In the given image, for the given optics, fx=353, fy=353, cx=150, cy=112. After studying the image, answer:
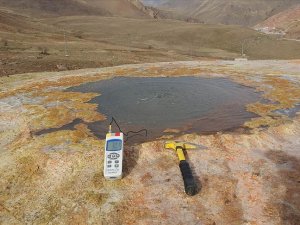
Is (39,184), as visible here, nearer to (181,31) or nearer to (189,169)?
(189,169)

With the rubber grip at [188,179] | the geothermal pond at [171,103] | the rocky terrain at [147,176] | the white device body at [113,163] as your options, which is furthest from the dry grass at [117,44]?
the rubber grip at [188,179]

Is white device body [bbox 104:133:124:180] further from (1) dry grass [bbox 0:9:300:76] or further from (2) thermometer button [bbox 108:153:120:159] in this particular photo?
(1) dry grass [bbox 0:9:300:76]

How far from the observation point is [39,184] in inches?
521

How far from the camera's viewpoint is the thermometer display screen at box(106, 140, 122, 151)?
530 inches

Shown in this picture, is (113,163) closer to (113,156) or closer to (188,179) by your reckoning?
(113,156)

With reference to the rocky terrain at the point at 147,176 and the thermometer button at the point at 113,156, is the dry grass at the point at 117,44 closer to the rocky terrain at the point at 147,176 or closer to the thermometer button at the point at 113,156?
the rocky terrain at the point at 147,176

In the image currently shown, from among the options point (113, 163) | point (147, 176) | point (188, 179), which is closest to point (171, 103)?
point (147, 176)

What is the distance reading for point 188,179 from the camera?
502 inches

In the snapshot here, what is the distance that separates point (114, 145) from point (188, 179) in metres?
3.12

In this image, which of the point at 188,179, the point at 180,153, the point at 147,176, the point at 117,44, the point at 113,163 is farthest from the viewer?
the point at 117,44

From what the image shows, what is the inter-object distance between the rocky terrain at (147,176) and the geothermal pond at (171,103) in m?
1.04

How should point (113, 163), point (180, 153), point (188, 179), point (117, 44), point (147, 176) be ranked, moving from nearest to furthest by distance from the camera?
point (188, 179), point (113, 163), point (147, 176), point (180, 153), point (117, 44)

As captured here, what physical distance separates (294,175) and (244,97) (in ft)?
35.2

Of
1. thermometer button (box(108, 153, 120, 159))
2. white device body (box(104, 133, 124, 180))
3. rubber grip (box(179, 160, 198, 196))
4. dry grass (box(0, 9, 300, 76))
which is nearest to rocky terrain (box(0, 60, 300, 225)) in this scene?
rubber grip (box(179, 160, 198, 196))
